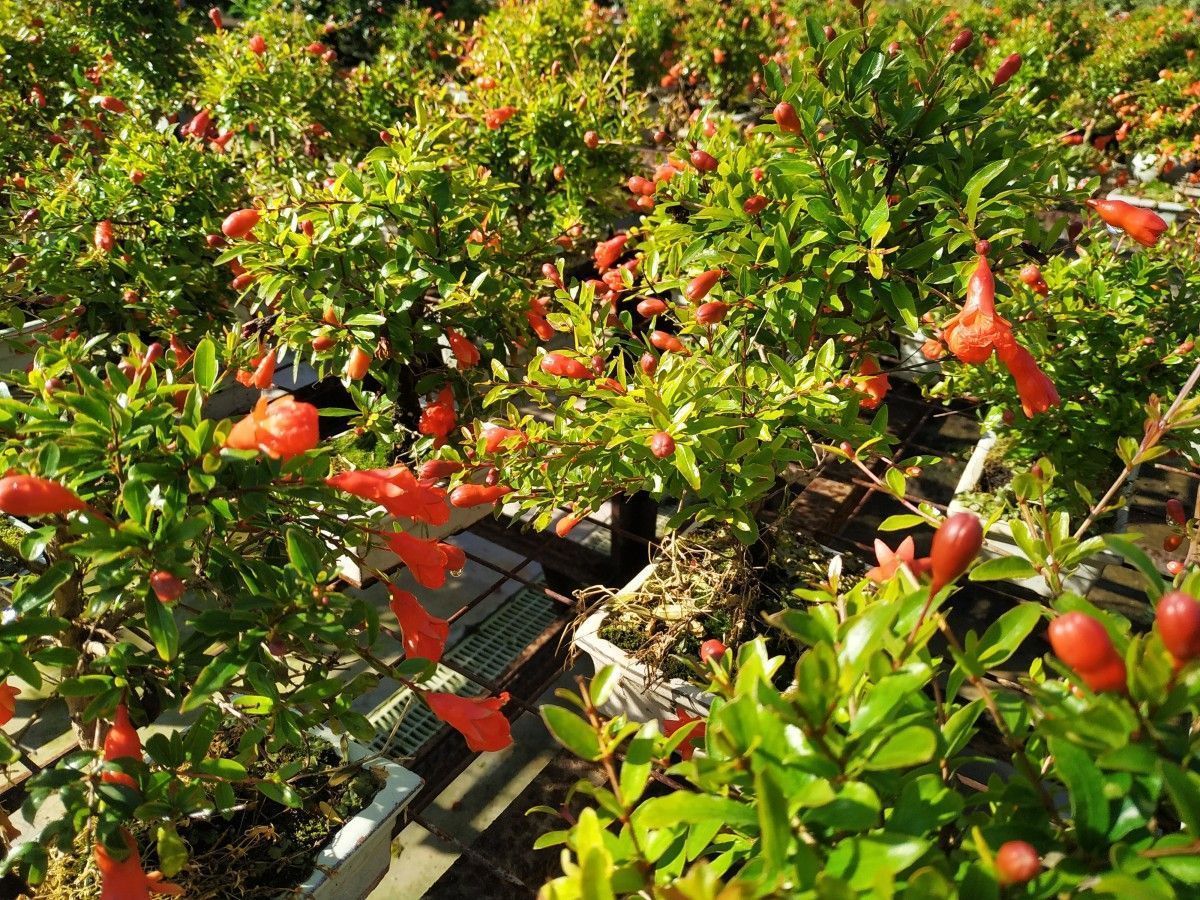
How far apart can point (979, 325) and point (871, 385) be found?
0.38m

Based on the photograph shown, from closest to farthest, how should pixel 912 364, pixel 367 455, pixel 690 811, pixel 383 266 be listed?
1. pixel 690 811
2. pixel 383 266
3. pixel 367 455
4. pixel 912 364

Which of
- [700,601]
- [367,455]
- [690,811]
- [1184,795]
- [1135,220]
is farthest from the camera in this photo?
[367,455]

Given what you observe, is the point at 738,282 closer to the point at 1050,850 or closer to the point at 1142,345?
→ the point at 1050,850

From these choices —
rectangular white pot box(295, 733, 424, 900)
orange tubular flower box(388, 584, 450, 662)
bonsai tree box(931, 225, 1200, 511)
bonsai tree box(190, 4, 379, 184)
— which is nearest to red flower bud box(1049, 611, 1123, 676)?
orange tubular flower box(388, 584, 450, 662)

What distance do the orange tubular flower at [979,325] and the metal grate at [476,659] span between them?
1.09 meters

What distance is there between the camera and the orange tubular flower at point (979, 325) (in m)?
1.25

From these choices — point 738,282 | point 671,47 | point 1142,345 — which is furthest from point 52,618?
point 671,47

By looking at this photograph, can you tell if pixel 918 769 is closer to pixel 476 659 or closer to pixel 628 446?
pixel 628 446

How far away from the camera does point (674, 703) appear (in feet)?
4.82

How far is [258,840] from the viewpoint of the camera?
1.26 metres

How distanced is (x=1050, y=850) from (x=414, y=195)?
168 centimetres

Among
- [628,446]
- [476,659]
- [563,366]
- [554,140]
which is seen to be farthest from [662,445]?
[554,140]

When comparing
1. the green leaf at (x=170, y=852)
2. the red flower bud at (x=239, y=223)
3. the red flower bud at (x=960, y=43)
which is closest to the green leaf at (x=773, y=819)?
the green leaf at (x=170, y=852)

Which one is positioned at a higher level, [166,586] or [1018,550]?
[166,586]
